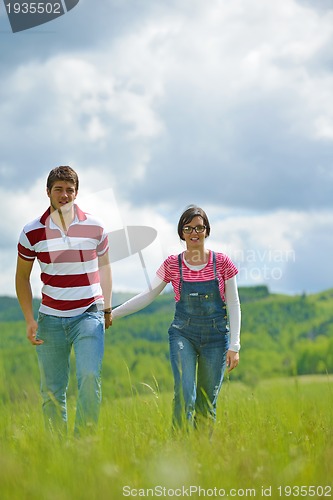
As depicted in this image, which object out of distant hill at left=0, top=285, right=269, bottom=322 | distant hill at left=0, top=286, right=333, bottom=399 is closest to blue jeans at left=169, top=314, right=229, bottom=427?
distant hill at left=0, top=286, right=333, bottom=399

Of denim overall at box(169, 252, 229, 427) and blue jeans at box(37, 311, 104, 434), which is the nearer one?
blue jeans at box(37, 311, 104, 434)

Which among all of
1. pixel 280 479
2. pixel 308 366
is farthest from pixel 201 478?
pixel 308 366

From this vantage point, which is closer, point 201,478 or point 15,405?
point 201,478

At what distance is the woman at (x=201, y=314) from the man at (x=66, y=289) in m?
0.42

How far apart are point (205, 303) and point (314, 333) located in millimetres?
133190

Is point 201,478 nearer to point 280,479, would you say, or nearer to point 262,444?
point 280,479

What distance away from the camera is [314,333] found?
134625 millimetres

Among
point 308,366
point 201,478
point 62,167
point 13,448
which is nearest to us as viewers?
point 201,478

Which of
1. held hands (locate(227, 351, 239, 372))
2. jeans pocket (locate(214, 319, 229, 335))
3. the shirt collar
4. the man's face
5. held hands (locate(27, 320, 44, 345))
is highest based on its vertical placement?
the man's face

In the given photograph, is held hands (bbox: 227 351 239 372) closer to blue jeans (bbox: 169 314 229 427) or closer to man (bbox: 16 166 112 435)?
blue jeans (bbox: 169 314 229 427)

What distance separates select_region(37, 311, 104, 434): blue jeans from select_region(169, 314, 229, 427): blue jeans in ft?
1.87

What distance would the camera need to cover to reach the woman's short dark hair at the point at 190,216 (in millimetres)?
5291

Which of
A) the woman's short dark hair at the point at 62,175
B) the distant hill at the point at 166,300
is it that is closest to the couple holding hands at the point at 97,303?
the woman's short dark hair at the point at 62,175

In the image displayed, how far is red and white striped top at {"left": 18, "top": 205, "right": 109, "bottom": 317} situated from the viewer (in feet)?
17.6
